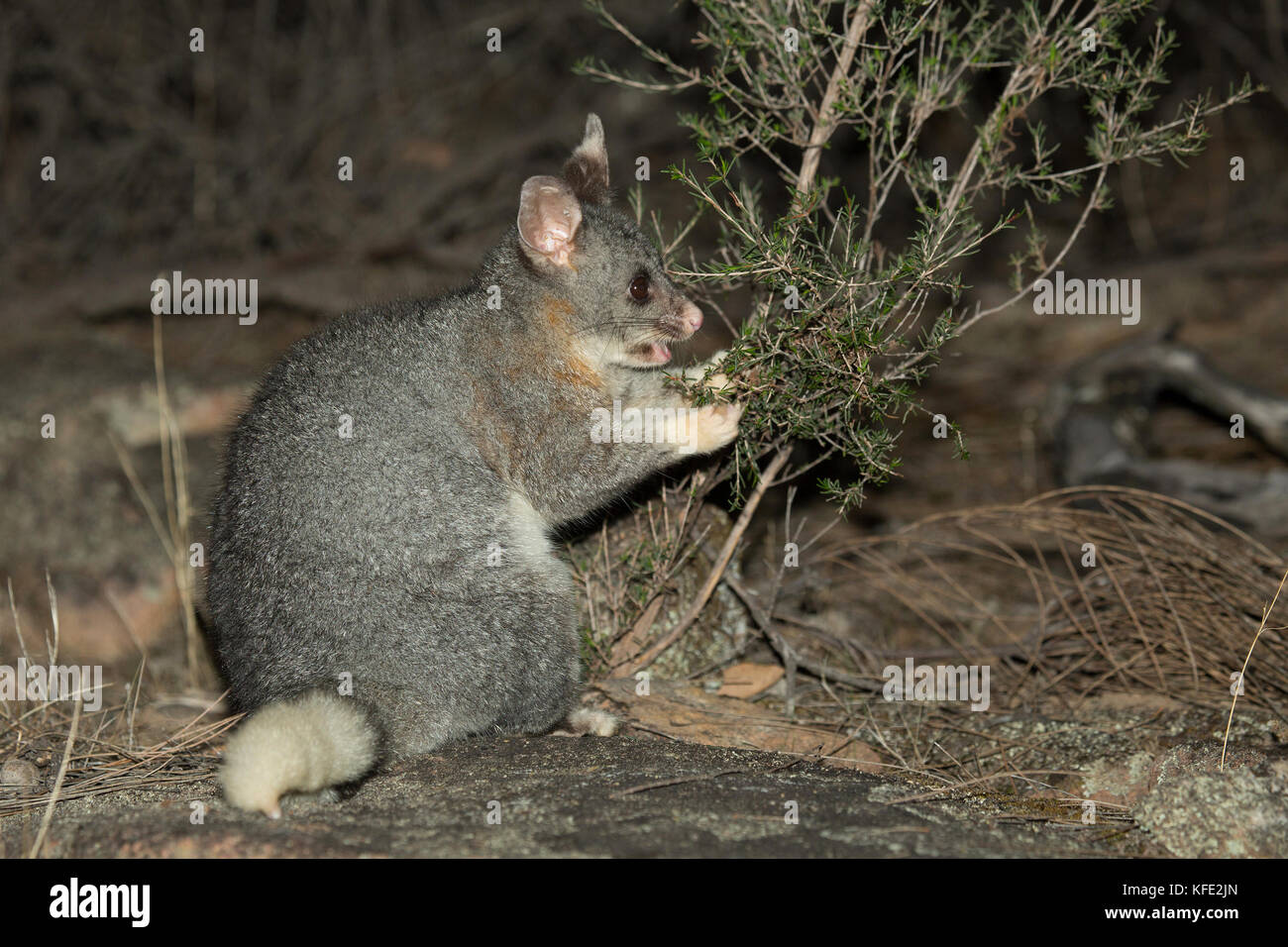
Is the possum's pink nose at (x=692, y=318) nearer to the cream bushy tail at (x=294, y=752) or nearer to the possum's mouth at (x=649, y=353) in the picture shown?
the possum's mouth at (x=649, y=353)

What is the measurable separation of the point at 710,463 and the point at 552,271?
113 centimetres

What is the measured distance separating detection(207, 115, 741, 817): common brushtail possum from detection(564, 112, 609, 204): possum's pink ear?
0.02 meters

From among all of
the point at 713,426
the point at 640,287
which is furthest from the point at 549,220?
the point at 713,426

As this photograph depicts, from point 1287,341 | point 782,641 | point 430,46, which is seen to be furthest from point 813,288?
point 430,46

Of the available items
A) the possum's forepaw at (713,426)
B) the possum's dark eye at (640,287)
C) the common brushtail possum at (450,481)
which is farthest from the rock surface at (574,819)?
the possum's dark eye at (640,287)

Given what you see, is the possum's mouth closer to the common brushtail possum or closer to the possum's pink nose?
the common brushtail possum

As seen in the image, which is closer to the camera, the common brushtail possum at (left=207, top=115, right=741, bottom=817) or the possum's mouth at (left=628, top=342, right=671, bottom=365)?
the common brushtail possum at (left=207, top=115, right=741, bottom=817)

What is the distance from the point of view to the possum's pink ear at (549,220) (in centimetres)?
488

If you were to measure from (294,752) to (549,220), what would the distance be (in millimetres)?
2495

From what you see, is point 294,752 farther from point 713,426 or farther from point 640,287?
point 640,287

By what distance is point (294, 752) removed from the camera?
3627 mm

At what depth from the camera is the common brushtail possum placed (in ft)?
14.4

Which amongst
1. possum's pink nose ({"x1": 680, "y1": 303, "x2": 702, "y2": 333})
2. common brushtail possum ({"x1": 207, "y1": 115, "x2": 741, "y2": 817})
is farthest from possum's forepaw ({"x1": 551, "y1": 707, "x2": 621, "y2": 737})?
possum's pink nose ({"x1": 680, "y1": 303, "x2": 702, "y2": 333})
